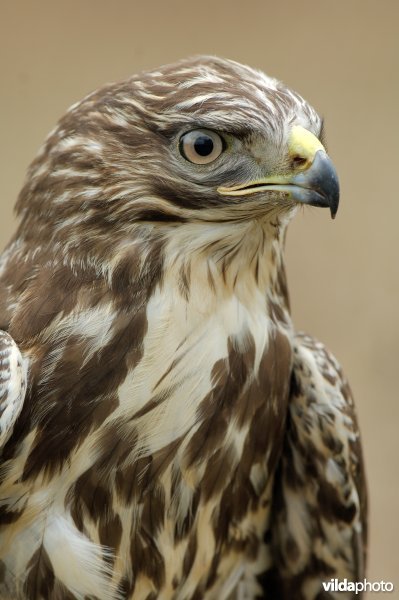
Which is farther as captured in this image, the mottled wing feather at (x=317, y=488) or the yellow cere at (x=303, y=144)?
the mottled wing feather at (x=317, y=488)

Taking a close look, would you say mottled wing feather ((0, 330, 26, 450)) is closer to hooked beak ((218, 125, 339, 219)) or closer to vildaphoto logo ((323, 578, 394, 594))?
hooked beak ((218, 125, 339, 219))

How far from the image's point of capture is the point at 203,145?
2.29 metres

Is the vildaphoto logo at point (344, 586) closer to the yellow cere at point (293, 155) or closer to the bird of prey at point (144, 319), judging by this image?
the bird of prey at point (144, 319)

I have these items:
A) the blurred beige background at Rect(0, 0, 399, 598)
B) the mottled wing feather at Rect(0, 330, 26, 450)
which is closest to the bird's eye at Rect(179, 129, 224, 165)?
the mottled wing feather at Rect(0, 330, 26, 450)

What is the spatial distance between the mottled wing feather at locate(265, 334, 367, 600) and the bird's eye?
1.78ft

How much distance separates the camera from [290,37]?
424 centimetres

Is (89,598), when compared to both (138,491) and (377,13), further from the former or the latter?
(377,13)

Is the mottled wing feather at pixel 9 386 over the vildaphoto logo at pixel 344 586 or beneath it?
over

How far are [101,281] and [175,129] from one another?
0.30 meters

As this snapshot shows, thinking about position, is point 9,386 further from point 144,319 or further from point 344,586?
point 344,586

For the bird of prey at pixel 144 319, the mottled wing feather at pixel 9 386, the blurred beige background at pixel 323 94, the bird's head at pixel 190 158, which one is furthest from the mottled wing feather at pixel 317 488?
the blurred beige background at pixel 323 94

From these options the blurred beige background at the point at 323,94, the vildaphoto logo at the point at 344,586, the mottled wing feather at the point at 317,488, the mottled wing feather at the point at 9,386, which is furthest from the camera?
the blurred beige background at the point at 323,94

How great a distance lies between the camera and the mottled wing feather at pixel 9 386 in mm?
2215

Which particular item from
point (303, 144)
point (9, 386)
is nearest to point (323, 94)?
point (303, 144)
